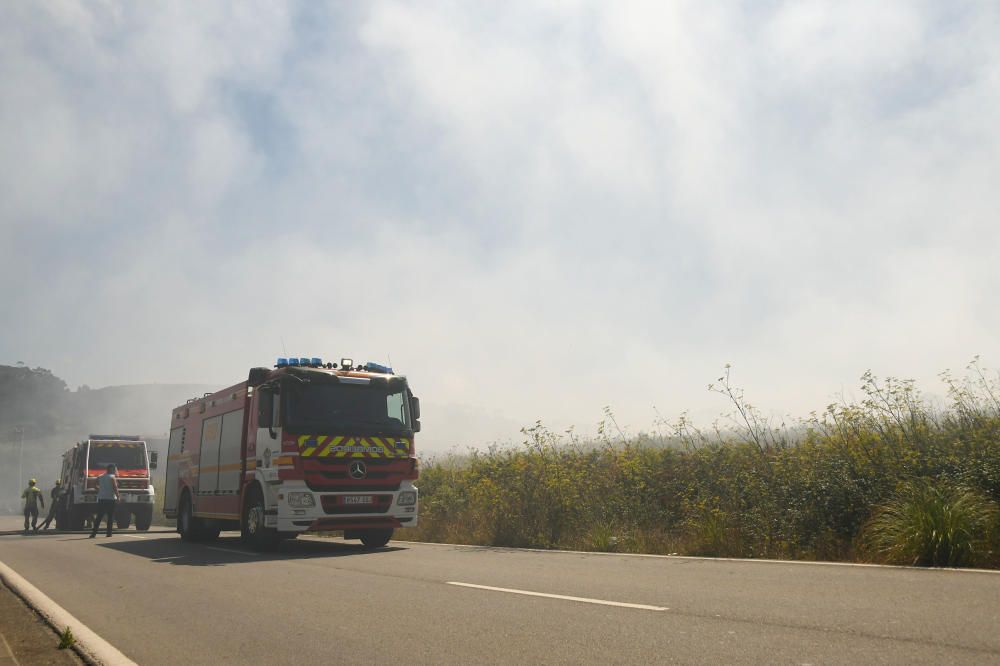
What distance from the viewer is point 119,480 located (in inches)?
1078

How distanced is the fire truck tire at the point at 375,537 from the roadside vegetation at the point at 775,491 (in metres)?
1.90

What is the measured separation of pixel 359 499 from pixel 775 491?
6.89 m

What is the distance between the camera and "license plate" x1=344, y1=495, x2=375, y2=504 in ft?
45.8

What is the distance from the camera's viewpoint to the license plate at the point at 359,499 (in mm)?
13961

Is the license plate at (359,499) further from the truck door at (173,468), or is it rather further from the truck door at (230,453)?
the truck door at (173,468)

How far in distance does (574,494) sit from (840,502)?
5630 millimetres

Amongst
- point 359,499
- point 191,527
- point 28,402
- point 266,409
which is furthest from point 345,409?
point 28,402

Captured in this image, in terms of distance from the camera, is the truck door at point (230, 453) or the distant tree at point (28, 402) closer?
the truck door at point (230, 453)

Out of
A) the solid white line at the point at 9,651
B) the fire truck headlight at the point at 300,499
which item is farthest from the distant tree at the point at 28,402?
the solid white line at the point at 9,651

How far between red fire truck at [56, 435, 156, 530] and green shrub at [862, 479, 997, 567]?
946 inches

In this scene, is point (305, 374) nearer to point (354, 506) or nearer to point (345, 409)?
point (345, 409)

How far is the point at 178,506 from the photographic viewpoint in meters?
18.8

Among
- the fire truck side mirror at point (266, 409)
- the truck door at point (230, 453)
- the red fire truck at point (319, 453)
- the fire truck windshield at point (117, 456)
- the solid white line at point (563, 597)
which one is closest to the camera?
the solid white line at point (563, 597)

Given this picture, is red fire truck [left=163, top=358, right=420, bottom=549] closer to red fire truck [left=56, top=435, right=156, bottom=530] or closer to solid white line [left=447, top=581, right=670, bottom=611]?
solid white line [left=447, top=581, right=670, bottom=611]
